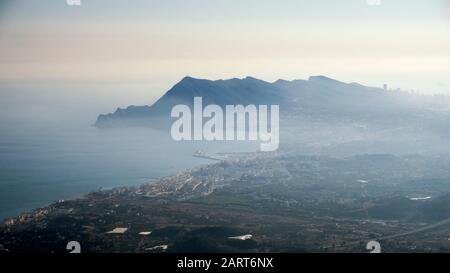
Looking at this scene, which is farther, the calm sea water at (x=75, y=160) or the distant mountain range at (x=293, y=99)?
the distant mountain range at (x=293, y=99)

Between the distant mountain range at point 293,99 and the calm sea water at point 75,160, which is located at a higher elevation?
the distant mountain range at point 293,99

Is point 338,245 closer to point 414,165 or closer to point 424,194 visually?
point 424,194

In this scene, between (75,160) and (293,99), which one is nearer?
(75,160)

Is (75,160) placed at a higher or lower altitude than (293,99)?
lower
